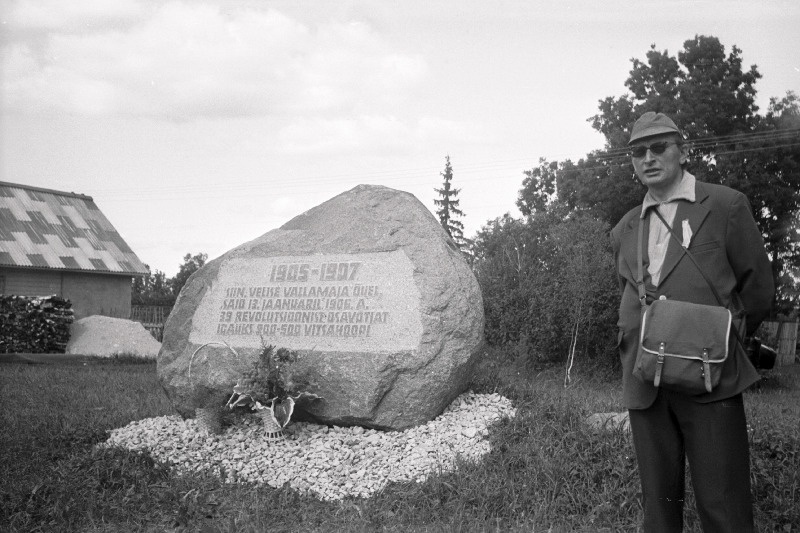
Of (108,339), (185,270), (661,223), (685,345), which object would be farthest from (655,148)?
(185,270)

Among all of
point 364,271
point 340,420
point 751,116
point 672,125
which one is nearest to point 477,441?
point 340,420

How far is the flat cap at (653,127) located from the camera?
3614 mm

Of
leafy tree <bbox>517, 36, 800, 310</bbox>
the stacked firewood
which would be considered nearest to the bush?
leafy tree <bbox>517, 36, 800, 310</bbox>

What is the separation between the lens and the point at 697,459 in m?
3.35

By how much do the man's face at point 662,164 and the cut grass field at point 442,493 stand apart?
2225mm

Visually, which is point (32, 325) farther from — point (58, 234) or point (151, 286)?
point (151, 286)

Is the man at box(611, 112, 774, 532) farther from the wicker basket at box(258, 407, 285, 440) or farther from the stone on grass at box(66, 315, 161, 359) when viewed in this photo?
the stone on grass at box(66, 315, 161, 359)

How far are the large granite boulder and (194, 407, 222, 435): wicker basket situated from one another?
0.81ft

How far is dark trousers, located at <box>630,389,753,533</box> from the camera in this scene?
3.29m

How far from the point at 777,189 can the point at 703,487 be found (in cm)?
1931

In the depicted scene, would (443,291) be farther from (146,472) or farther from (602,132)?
(602,132)

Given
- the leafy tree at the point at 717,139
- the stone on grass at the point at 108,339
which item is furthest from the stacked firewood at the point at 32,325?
the leafy tree at the point at 717,139

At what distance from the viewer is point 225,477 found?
580 centimetres

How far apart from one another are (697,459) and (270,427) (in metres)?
3.74
